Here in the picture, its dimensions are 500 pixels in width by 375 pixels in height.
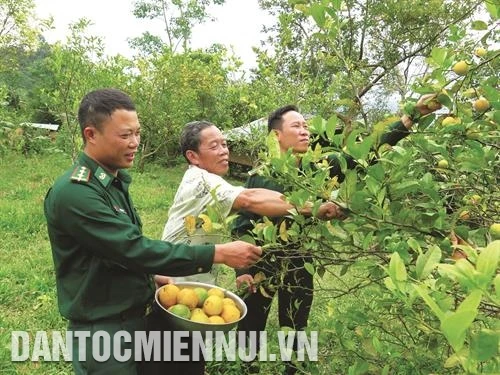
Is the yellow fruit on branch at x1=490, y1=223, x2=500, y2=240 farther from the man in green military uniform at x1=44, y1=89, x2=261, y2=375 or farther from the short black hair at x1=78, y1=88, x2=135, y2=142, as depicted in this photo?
the short black hair at x1=78, y1=88, x2=135, y2=142

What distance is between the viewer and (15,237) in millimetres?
5035

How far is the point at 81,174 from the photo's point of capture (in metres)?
Answer: 1.54

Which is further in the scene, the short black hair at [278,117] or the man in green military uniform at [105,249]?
the short black hair at [278,117]

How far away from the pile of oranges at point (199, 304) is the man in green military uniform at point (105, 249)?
0.09 metres

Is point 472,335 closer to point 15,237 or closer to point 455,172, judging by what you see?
point 455,172

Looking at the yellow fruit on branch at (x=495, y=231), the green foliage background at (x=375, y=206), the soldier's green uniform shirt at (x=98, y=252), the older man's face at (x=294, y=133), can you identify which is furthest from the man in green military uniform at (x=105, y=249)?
the older man's face at (x=294, y=133)

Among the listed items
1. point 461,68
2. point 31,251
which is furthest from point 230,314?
point 31,251

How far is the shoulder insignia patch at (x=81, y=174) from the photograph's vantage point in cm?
152

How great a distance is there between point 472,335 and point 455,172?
938mm

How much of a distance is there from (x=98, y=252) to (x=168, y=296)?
1.07 ft

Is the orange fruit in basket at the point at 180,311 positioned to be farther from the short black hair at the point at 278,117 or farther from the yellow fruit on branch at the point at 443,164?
the short black hair at the point at 278,117

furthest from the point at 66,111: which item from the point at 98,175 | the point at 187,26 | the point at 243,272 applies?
the point at 187,26

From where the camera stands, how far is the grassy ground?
9.42ft

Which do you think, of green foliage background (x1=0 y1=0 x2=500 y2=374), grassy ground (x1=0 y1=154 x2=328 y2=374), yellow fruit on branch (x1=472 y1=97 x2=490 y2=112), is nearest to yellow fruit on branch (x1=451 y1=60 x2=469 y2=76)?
green foliage background (x1=0 y1=0 x2=500 y2=374)
